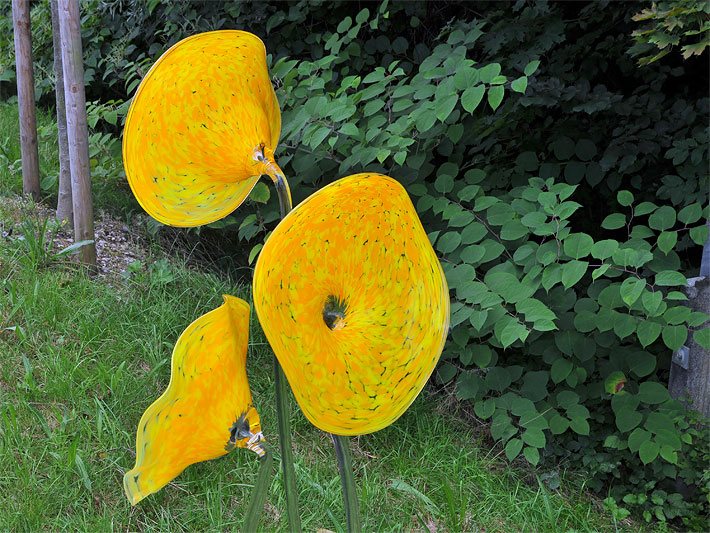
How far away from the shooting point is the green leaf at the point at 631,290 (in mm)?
1964

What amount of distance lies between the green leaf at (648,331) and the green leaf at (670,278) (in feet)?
0.42

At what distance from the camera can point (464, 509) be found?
2086mm

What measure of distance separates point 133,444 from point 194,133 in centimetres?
123

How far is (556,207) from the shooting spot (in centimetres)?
216

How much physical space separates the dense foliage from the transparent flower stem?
0.83m

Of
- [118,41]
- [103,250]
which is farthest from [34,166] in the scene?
[118,41]

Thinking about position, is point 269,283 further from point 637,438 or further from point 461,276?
point 637,438

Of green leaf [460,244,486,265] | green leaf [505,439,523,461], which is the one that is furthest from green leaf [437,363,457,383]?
green leaf [460,244,486,265]

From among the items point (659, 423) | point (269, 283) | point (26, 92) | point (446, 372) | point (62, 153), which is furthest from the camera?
point (26, 92)

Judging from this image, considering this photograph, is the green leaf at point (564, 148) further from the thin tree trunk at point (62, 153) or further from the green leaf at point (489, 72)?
the thin tree trunk at point (62, 153)

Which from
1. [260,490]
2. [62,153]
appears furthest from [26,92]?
[260,490]

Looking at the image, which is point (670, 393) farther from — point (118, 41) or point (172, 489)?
point (118, 41)

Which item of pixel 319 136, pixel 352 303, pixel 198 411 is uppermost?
pixel 352 303

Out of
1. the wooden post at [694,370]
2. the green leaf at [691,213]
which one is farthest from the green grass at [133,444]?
the green leaf at [691,213]
